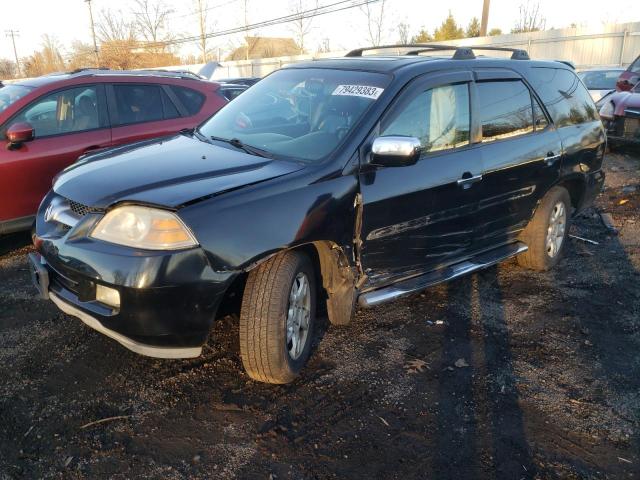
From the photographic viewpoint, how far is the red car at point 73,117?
15.6ft

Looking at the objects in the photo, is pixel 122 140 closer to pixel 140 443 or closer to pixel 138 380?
pixel 138 380

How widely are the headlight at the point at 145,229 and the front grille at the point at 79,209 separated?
9.2 inches

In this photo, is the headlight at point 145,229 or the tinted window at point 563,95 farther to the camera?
the tinted window at point 563,95

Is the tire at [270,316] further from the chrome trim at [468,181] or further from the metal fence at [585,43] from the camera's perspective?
the metal fence at [585,43]

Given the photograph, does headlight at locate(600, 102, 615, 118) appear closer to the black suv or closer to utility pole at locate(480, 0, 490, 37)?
the black suv

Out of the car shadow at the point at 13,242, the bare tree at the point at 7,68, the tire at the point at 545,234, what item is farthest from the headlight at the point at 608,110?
→ the bare tree at the point at 7,68

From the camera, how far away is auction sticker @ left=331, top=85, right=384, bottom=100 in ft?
11.2

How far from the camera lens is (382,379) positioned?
10.6ft

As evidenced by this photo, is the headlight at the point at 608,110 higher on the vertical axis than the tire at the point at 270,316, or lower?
higher

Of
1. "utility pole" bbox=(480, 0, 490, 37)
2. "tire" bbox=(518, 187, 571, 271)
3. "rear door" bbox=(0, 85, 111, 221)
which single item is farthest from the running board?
"utility pole" bbox=(480, 0, 490, 37)

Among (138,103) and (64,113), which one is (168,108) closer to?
(138,103)

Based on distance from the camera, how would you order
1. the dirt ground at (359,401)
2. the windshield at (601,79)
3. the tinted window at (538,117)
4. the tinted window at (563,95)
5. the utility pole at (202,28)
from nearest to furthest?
the dirt ground at (359,401), the tinted window at (538,117), the tinted window at (563,95), the windshield at (601,79), the utility pole at (202,28)

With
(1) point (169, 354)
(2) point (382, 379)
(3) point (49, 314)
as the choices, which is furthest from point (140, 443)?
(3) point (49, 314)

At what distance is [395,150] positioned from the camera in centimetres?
304
